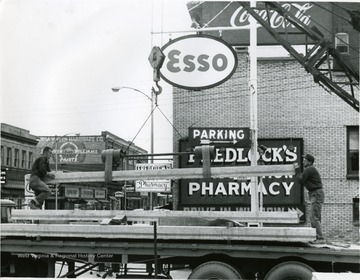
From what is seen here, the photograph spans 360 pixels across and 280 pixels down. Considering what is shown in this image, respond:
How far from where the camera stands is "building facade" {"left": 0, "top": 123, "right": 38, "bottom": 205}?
3769 cm

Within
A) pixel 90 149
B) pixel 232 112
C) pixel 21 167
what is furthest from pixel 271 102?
pixel 90 149

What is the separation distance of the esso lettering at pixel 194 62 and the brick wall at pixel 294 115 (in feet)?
15.9

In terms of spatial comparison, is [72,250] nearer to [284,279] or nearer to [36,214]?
[36,214]

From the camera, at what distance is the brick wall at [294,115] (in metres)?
17.5

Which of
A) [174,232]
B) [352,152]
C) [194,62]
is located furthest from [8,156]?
[174,232]

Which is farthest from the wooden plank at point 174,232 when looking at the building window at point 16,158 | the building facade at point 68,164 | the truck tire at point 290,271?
the building window at point 16,158

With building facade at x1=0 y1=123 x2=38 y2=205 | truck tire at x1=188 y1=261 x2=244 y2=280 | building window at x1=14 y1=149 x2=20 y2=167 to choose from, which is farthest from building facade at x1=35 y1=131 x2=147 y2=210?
truck tire at x1=188 y1=261 x2=244 y2=280

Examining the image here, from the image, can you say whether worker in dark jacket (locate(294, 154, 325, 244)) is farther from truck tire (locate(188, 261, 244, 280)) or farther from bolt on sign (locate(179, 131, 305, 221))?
bolt on sign (locate(179, 131, 305, 221))

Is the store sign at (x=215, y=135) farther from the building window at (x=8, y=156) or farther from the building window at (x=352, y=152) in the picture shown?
the building window at (x=8, y=156)

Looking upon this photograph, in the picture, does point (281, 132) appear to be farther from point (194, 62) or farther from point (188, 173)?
point (188, 173)

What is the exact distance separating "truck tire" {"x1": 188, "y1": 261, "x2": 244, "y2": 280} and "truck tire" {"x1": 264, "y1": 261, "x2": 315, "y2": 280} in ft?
1.55

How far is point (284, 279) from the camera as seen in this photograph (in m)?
7.66

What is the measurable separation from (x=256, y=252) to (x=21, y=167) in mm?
35029

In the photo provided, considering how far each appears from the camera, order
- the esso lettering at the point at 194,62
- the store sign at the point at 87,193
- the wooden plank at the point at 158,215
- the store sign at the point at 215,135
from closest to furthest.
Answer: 1. the wooden plank at the point at 158,215
2. the esso lettering at the point at 194,62
3. the store sign at the point at 215,135
4. the store sign at the point at 87,193
